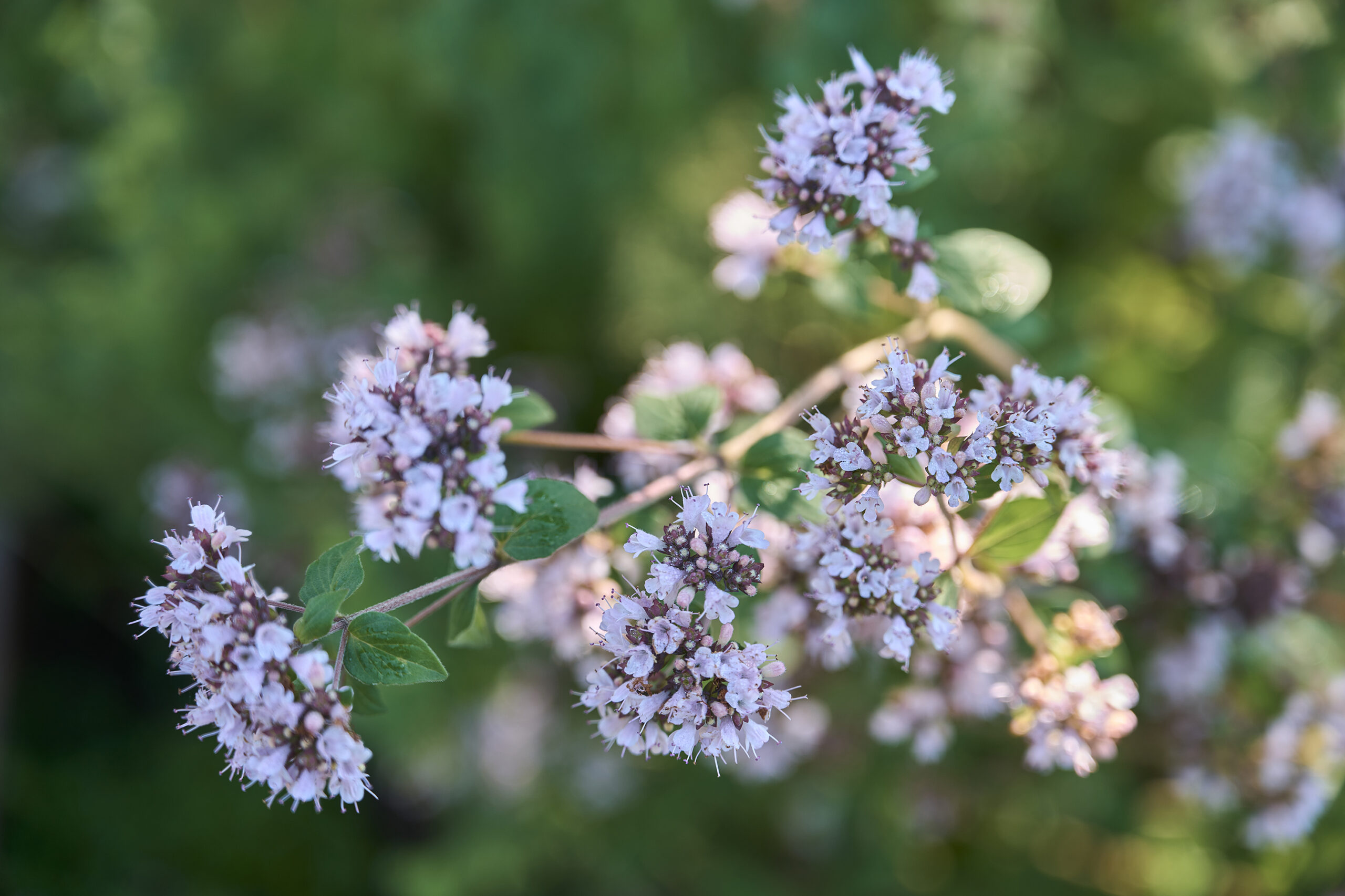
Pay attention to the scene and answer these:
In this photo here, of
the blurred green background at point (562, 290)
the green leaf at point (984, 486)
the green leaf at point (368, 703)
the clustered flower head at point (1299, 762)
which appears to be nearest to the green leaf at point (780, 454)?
the green leaf at point (984, 486)

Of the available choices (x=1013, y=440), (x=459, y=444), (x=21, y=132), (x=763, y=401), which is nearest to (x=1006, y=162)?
(x=763, y=401)

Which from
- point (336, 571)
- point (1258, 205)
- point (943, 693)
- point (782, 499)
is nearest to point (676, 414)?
point (782, 499)

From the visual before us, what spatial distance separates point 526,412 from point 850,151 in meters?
0.72

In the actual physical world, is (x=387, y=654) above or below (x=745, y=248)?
below

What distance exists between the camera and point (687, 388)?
1.89m

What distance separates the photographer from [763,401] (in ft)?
6.76

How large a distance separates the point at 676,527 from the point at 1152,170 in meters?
3.11

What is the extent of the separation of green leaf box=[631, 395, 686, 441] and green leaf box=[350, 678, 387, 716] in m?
0.66

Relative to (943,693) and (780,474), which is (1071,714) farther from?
(780,474)

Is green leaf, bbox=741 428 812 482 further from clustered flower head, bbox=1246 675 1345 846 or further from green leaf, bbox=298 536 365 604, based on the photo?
clustered flower head, bbox=1246 675 1345 846

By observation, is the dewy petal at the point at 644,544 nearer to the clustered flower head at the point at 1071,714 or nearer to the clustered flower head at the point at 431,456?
the clustered flower head at the point at 431,456

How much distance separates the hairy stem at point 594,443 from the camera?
5.40 ft

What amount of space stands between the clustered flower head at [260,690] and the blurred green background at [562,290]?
4.24 ft

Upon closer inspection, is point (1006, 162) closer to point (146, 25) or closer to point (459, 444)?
point (459, 444)
